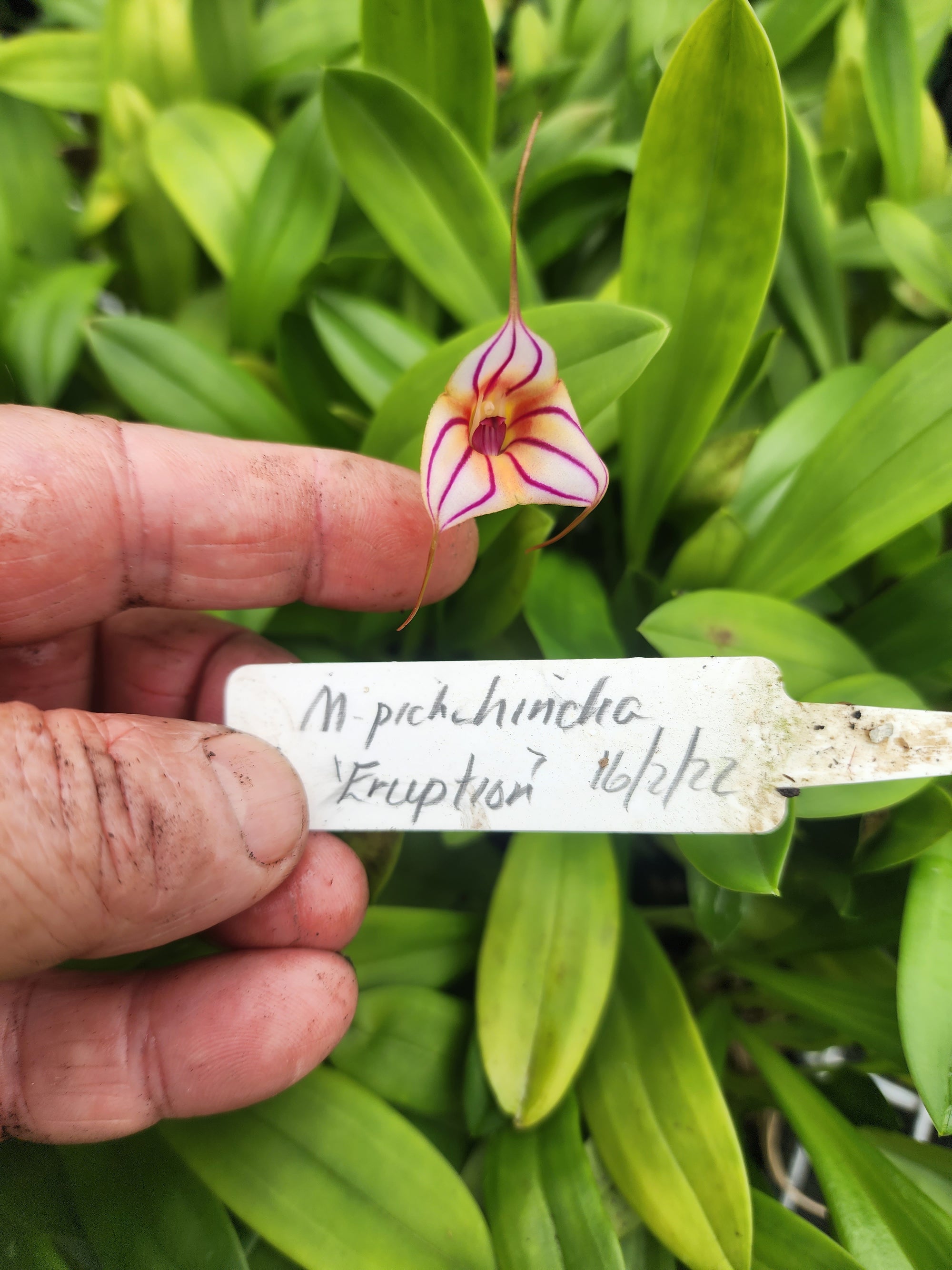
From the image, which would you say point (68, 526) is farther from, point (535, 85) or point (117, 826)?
point (535, 85)

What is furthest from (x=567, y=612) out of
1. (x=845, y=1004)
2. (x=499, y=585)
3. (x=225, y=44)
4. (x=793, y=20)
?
(x=225, y=44)

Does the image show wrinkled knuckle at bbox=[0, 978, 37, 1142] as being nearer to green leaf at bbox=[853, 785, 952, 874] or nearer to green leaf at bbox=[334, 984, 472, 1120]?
green leaf at bbox=[334, 984, 472, 1120]

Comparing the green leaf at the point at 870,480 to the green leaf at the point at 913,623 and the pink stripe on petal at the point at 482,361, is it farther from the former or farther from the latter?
the pink stripe on petal at the point at 482,361

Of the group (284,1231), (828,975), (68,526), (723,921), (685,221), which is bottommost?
(284,1231)

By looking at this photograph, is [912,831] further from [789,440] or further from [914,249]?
[914,249]

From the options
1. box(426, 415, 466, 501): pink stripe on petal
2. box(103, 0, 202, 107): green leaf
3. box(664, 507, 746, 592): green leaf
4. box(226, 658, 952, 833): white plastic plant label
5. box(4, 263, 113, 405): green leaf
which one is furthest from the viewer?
box(103, 0, 202, 107): green leaf

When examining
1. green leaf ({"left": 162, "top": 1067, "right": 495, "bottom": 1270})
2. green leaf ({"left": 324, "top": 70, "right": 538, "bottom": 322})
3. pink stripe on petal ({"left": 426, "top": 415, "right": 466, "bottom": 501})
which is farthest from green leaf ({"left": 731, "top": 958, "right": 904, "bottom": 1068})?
green leaf ({"left": 324, "top": 70, "right": 538, "bottom": 322})

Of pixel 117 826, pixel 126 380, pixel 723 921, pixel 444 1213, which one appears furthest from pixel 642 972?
pixel 126 380
